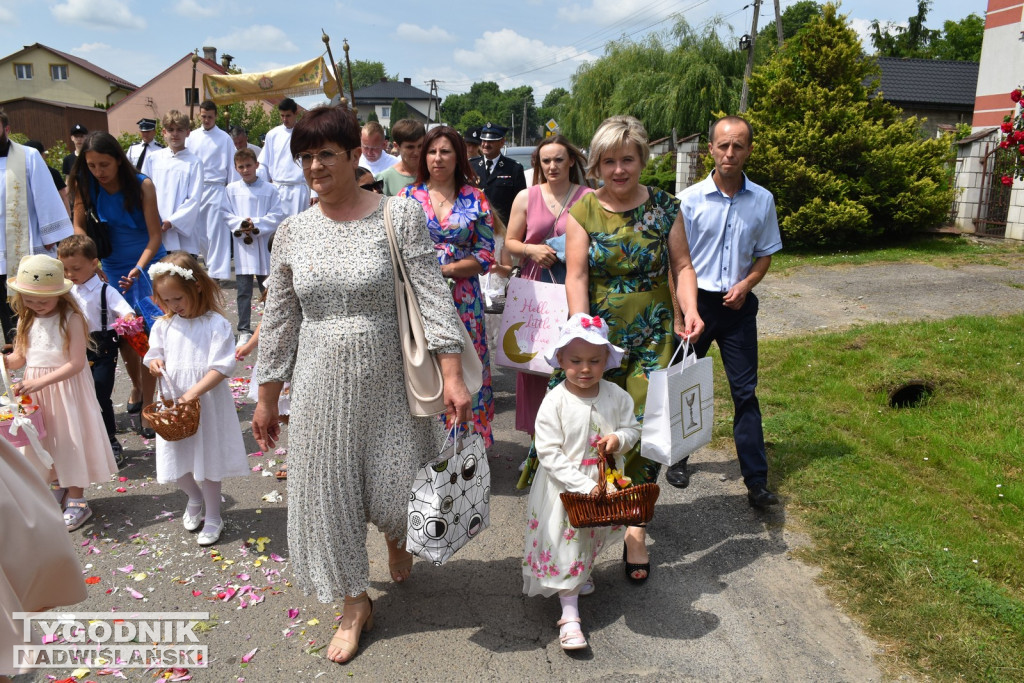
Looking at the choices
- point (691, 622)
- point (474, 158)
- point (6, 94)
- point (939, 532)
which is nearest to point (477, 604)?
point (691, 622)

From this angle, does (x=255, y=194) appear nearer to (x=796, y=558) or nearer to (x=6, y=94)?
(x=796, y=558)

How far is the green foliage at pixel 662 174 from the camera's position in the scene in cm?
2899

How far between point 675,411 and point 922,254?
1108cm

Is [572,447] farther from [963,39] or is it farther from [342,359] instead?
[963,39]

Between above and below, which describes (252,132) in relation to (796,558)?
above

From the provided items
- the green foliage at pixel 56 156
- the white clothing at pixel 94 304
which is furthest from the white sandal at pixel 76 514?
the green foliage at pixel 56 156

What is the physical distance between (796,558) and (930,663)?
987 mm

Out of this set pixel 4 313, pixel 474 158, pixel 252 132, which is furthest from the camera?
pixel 252 132

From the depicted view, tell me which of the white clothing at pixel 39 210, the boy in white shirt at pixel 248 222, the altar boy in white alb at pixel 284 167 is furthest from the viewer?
the altar boy in white alb at pixel 284 167

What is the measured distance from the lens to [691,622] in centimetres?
368

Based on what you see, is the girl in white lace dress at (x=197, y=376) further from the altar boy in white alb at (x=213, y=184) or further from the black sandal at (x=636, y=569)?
the altar boy in white alb at (x=213, y=184)

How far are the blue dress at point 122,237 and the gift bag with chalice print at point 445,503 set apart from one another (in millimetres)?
4027

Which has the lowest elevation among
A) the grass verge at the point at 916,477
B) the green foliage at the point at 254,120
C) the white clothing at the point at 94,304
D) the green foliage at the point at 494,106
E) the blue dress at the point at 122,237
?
the grass verge at the point at 916,477

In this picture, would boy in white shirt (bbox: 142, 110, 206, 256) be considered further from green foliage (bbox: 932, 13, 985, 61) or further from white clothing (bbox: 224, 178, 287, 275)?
green foliage (bbox: 932, 13, 985, 61)
